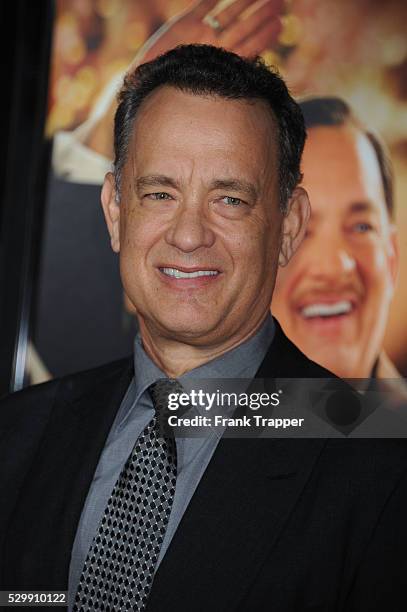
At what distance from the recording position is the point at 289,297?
4.83 feet

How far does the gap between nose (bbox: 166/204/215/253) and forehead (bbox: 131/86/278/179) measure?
0.06 metres

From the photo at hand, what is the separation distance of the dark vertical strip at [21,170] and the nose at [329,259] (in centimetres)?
54

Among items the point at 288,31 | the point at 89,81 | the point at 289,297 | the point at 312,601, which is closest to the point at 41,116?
the point at 89,81

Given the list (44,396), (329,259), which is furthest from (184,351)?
(329,259)

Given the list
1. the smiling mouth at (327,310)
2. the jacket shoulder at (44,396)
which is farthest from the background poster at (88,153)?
the smiling mouth at (327,310)

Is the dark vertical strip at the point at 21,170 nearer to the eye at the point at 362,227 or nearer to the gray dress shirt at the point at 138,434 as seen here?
the gray dress shirt at the point at 138,434

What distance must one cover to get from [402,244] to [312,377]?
1.24ft

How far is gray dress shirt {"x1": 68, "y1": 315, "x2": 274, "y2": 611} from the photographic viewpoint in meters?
1.08

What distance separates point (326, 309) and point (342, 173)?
24 cm

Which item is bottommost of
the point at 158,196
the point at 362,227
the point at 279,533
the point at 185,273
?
the point at 279,533

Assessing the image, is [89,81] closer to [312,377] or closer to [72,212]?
[72,212]

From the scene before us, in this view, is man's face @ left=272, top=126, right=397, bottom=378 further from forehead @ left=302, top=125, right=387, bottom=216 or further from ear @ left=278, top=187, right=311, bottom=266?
ear @ left=278, top=187, right=311, bottom=266

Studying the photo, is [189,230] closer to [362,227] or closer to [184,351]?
[184,351]

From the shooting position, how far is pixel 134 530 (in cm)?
106
